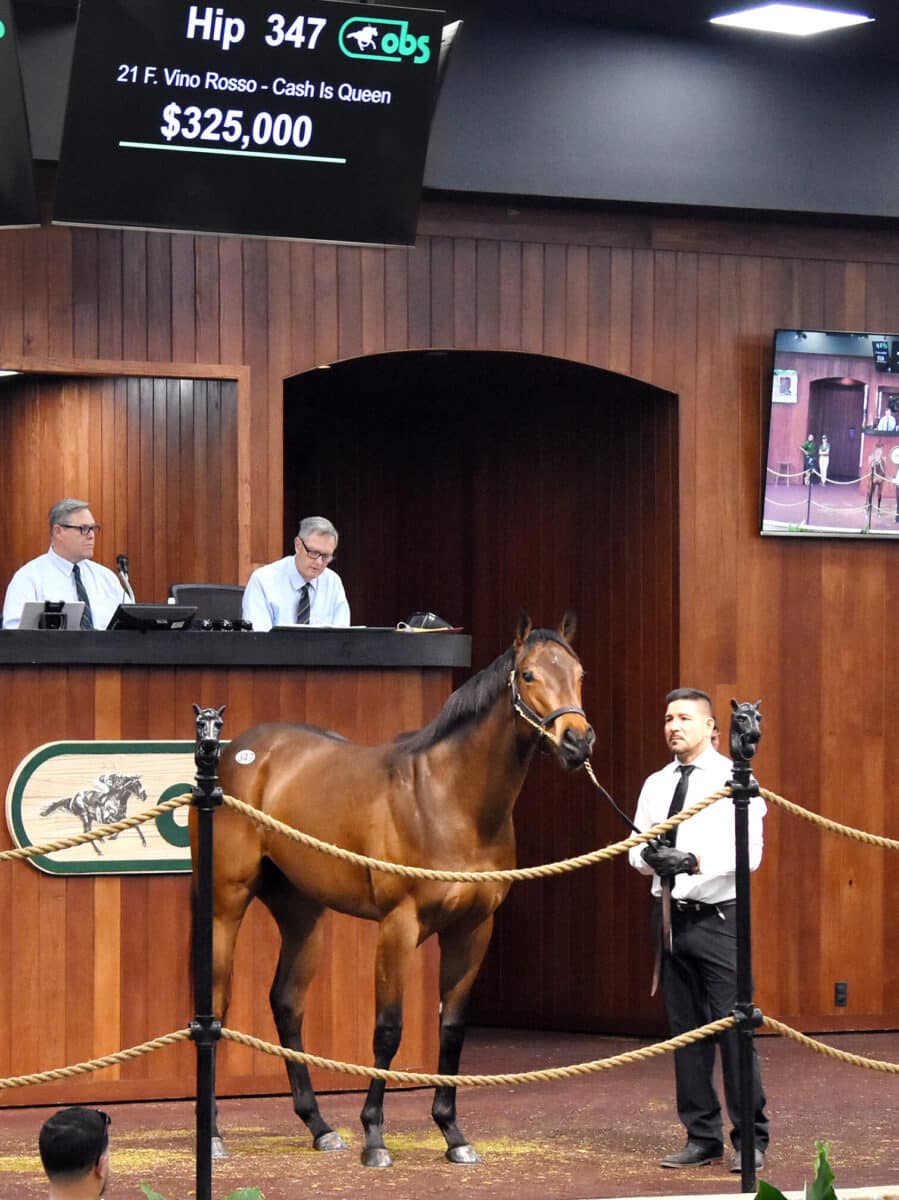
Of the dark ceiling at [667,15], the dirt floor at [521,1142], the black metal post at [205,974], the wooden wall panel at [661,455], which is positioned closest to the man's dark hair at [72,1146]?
the black metal post at [205,974]

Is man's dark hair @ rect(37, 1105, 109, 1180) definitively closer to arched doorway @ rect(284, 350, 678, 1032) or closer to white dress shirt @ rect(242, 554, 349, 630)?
white dress shirt @ rect(242, 554, 349, 630)

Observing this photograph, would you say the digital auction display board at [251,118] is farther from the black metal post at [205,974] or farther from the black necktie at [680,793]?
the black metal post at [205,974]

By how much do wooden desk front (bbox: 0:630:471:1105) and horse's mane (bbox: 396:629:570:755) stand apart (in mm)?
1031

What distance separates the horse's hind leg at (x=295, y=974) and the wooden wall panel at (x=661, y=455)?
7.58ft

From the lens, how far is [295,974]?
6230mm

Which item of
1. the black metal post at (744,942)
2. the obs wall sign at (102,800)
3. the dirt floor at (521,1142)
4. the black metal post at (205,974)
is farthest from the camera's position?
the obs wall sign at (102,800)

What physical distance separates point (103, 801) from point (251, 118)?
102 inches

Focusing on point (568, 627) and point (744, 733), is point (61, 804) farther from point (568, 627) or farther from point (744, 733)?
point (744, 733)

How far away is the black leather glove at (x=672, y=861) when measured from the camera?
5602mm

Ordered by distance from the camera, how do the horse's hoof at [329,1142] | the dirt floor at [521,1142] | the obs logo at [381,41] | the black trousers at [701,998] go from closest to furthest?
the dirt floor at [521,1142]
the black trousers at [701,998]
the horse's hoof at [329,1142]
the obs logo at [381,41]

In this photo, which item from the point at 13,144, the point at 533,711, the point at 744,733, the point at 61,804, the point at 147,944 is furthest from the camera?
the point at 13,144

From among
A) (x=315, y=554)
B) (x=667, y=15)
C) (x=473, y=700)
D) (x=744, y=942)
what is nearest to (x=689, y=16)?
(x=667, y=15)

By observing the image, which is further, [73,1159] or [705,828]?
[705,828]

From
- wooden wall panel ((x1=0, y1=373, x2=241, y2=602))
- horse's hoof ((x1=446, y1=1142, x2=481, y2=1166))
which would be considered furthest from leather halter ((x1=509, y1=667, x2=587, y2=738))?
wooden wall panel ((x1=0, y1=373, x2=241, y2=602))
